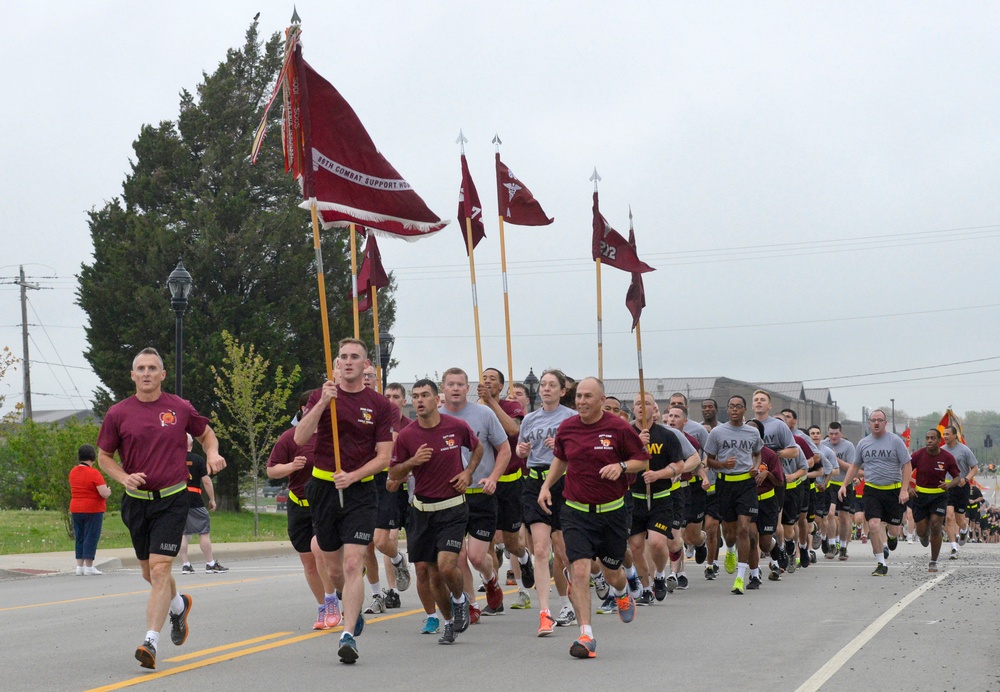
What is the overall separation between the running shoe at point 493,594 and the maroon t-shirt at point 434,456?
2190mm

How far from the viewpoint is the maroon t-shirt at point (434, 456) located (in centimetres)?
1019

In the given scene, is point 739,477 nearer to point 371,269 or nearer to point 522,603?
point 522,603

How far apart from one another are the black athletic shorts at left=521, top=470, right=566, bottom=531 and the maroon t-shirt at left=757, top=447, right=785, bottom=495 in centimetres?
492

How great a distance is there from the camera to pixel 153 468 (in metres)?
8.92

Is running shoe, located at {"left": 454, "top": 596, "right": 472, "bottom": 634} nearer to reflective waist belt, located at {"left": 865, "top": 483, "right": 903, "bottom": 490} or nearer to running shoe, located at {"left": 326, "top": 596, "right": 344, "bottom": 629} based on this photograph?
running shoe, located at {"left": 326, "top": 596, "right": 344, "bottom": 629}

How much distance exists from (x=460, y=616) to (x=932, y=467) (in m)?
11.0

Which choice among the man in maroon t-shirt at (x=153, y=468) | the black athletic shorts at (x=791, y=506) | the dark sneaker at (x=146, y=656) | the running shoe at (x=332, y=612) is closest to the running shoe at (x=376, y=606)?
the running shoe at (x=332, y=612)

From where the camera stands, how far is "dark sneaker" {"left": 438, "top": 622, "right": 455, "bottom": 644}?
10.1m

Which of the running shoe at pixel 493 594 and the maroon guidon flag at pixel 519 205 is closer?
the running shoe at pixel 493 594

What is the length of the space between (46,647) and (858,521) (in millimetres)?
13638

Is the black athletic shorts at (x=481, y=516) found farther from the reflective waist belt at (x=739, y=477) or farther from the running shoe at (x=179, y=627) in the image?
the reflective waist belt at (x=739, y=477)

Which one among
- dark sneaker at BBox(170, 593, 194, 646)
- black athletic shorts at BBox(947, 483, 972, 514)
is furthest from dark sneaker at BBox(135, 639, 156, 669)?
black athletic shorts at BBox(947, 483, 972, 514)

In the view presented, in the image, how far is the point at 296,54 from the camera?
10727mm

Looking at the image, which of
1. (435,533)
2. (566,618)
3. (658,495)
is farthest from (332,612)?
(658,495)
